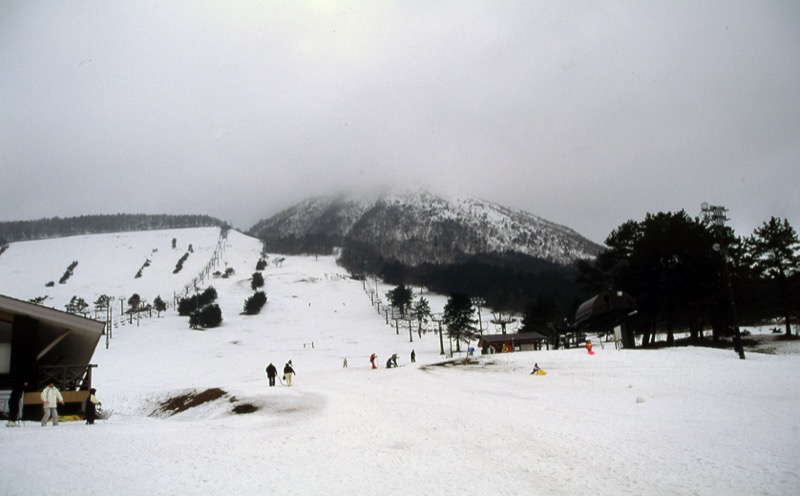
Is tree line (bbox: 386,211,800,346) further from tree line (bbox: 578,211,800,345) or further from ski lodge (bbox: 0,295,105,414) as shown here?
ski lodge (bbox: 0,295,105,414)

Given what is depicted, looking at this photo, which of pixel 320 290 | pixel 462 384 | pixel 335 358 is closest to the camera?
pixel 462 384

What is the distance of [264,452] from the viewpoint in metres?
10.3

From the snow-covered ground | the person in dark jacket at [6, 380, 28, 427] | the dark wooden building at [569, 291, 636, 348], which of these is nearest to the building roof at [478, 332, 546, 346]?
the dark wooden building at [569, 291, 636, 348]

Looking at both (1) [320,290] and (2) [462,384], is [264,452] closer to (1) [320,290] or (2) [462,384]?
(2) [462,384]

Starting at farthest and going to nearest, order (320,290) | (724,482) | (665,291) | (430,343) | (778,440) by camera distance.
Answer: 1. (320,290)
2. (430,343)
3. (665,291)
4. (778,440)
5. (724,482)

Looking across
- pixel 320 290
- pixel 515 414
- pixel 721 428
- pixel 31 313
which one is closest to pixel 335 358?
pixel 31 313

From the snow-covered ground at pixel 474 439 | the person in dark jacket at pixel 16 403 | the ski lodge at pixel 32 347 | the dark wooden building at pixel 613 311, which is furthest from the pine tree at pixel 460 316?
the person in dark jacket at pixel 16 403

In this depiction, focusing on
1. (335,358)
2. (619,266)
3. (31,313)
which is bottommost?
(335,358)

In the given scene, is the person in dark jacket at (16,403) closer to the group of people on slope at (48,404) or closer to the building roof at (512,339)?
the group of people on slope at (48,404)

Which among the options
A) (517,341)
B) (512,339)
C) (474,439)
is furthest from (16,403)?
(517,341)

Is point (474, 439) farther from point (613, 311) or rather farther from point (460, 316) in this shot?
point (460, 316)

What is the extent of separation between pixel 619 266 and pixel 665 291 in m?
5.31

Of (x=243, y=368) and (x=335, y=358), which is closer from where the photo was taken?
(x=243, y=368)

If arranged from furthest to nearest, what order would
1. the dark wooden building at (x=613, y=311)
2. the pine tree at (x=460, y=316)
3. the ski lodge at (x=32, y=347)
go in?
the pine tree at (x=460, y=316)
the dark wooden building at (x=613, y=311)
the ski lodge at (x=32, y=347)
